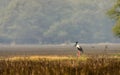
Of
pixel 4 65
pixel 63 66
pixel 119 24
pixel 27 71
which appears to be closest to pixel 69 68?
pixel 63 66

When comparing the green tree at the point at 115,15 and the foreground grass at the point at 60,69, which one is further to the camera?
the green tree at the point at 115,15

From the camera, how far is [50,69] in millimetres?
21406

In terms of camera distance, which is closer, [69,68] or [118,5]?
[69,68]

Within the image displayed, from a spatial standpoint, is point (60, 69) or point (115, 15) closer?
point (60, 69)

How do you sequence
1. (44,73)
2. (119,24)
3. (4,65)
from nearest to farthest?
(44,73), (4,65), (119,24)

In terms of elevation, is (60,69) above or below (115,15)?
below

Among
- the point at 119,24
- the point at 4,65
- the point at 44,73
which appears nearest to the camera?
the point at 44,73

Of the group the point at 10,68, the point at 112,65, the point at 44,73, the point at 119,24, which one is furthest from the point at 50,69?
the point at 119,24

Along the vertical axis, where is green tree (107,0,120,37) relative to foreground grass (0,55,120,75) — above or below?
above

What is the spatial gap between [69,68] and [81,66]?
0.76 m

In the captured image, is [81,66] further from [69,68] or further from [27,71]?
[27,71]

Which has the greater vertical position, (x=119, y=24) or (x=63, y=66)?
(x=119, y=24)

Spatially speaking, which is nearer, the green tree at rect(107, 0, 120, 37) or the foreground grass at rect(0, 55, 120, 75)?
the foreground grass at rect(0, 55, 120, 75)

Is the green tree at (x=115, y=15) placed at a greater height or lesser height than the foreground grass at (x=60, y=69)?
greater
